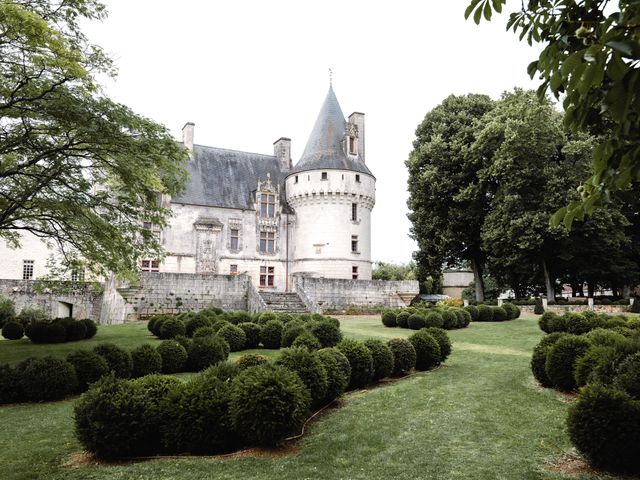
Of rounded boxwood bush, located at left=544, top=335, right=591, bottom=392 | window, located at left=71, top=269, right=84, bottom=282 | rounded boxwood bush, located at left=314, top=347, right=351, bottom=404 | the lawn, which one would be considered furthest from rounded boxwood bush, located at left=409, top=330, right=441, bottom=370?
window, located at left=71, top=269, right=84, bottom=282

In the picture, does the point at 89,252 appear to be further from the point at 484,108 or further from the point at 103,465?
the point at 484,108

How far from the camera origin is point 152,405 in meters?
6.97

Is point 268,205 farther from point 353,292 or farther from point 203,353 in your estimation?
point 203,353

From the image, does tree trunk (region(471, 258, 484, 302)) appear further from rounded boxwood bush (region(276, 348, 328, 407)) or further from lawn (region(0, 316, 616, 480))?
rounded boxwood bush (region(276, 348, 328, 407))

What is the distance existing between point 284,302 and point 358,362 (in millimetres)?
20385

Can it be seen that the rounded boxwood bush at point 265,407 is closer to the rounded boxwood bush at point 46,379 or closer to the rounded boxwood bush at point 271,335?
the rounded boxwood bush at point 46,379

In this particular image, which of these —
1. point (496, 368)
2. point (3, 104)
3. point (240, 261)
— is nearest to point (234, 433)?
point (496, 368)

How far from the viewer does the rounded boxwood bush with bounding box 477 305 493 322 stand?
1027 inches

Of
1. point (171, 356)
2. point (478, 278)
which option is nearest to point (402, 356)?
point (171, 356)

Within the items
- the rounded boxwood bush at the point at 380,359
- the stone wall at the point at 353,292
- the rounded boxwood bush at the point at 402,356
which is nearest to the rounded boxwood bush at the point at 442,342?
the rounded boxwood bush at the point at 402,356

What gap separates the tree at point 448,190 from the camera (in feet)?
116

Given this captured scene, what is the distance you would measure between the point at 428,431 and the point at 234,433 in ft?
9.70

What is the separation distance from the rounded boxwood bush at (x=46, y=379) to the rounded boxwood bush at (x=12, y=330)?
1170 centimetres

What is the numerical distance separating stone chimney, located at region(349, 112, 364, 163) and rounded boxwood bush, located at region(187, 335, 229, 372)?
29.4m
